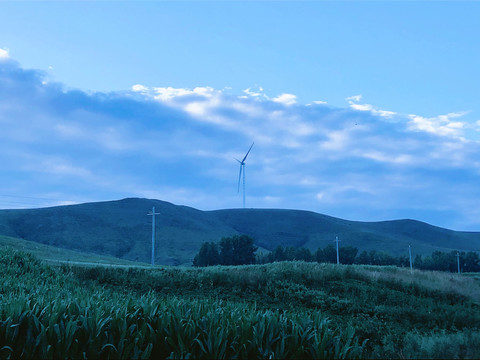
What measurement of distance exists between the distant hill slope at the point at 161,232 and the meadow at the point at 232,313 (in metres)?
80.5

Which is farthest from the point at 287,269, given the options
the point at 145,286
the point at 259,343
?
the point at 259,343

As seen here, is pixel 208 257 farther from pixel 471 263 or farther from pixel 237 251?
pixel 471 263

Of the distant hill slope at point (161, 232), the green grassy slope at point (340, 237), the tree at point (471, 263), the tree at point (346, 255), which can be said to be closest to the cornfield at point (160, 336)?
the tree at point (346, 255)

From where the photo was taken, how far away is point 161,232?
14212 cm

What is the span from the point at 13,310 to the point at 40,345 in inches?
53.7

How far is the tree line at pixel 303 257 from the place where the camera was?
3455 inches

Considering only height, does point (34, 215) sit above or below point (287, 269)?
above

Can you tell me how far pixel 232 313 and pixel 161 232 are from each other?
13305 centimetres

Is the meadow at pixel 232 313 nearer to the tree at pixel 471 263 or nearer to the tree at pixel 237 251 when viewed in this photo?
the tree at pixel 237 251

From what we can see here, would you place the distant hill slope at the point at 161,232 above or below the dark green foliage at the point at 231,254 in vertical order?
above

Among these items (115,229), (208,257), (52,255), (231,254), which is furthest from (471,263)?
(115,229)

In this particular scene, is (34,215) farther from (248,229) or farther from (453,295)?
(453,295)

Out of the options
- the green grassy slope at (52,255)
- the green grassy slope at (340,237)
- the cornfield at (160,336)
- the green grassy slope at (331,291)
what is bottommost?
the green grassy slope at (331,291)

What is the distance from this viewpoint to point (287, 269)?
35.7m
